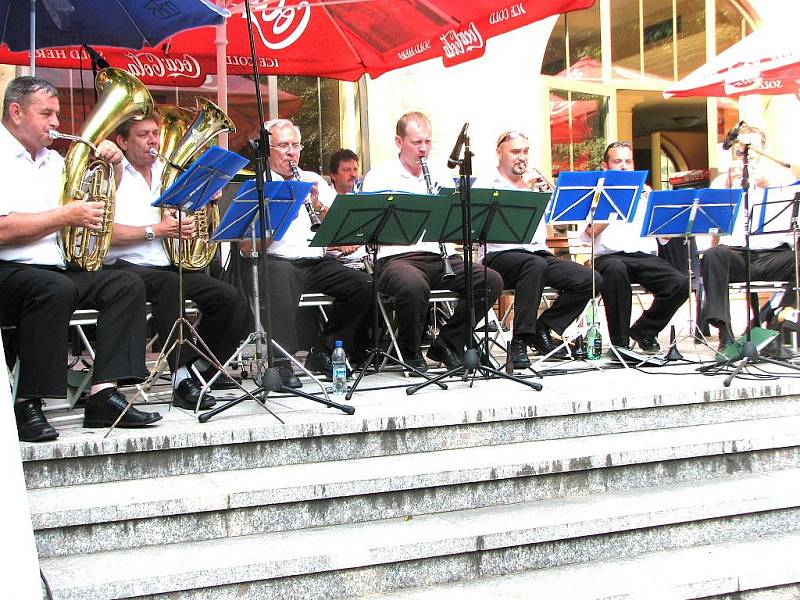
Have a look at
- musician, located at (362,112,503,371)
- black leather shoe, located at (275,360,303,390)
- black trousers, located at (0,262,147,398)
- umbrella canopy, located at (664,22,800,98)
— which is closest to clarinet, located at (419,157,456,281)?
musician, located at (362,112,503,371)

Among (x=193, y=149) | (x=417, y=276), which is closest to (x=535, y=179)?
(x=417, y=276)

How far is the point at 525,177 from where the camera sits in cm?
709

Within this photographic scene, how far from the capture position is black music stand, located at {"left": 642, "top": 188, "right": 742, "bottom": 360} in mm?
6508

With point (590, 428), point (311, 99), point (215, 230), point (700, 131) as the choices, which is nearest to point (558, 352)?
point (590, 428)

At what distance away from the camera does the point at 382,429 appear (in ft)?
14.6

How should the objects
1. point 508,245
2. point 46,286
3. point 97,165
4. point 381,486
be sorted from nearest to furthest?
point 381,486 < point 46,286 < point 97,165 < point 508,245

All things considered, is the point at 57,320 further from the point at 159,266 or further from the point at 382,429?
the point at 382,429

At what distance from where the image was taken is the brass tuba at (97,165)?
462 centimetres

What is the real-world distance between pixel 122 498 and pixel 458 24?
4.35 meters

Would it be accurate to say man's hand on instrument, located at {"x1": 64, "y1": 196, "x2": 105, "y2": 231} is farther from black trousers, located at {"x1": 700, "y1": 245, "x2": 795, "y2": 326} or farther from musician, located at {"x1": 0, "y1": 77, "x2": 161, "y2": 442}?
black trousers, located at {"x1": 700, "y1": 245, "x2": 795, "y2": 326}

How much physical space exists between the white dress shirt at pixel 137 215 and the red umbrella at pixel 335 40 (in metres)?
1.87

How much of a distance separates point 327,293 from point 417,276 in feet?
2.05

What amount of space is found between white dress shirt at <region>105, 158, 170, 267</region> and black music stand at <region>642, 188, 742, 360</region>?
331cm

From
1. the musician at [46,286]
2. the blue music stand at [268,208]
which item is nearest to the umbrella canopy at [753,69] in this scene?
the blue music stand at [268,208]
